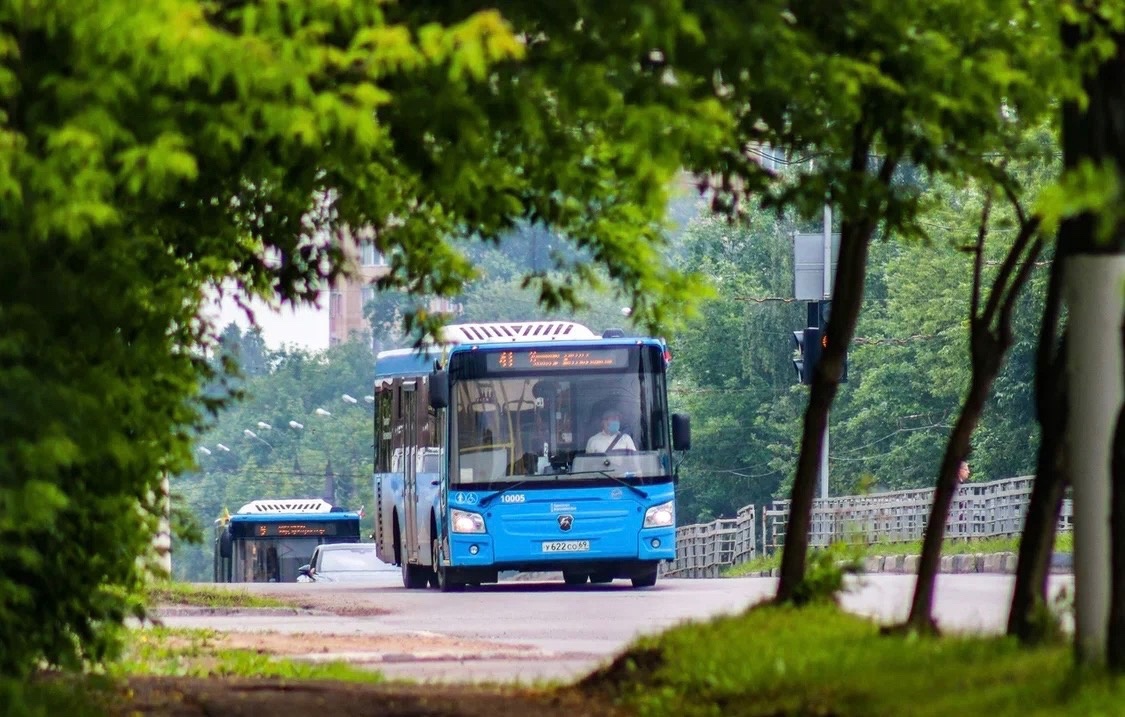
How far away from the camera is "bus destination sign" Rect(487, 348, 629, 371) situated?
89.8 ft

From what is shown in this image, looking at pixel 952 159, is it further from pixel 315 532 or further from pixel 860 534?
pixel 315 532

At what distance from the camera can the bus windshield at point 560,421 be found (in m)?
27.2

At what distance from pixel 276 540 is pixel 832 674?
43988 millimetres

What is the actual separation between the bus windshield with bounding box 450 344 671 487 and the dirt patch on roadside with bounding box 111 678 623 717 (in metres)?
15.5

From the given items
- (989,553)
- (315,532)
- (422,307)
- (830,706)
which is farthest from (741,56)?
(315,532)

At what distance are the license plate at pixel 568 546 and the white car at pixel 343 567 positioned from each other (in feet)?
55.1

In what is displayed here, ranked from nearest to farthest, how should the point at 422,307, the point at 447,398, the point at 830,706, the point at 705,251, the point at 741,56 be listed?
the point at 741,56, the point at 830,706, the point at 422,307, the point at 447,398, the point at 705,251

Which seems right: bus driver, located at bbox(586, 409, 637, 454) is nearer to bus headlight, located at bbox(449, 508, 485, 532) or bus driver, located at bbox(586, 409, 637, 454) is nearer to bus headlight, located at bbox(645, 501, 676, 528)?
bus headlight, located at bbox(645, 501, 676, 528)

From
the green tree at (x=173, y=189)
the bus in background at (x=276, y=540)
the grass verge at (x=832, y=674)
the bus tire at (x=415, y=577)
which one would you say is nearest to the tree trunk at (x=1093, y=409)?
the grass verge at (x=832, y=674)

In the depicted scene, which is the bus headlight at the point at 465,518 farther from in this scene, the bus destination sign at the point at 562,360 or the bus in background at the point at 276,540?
the bus in background at the point at 276,540

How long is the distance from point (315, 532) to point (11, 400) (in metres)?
45.1

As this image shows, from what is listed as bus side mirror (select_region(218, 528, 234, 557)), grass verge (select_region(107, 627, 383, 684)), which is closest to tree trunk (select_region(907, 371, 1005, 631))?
grass verge (select_region(107, 627, 383, 684))

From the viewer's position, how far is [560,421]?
2717 centimetres

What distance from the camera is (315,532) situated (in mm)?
52219
